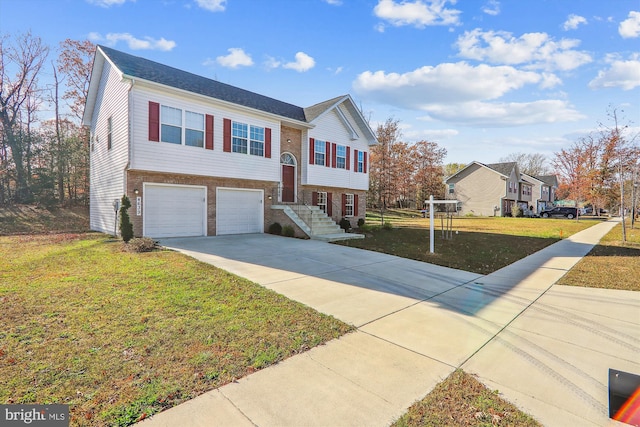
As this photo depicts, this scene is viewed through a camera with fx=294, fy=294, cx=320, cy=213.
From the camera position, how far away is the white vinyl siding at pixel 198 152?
10547 millimetres

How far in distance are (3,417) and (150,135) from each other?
405 inches

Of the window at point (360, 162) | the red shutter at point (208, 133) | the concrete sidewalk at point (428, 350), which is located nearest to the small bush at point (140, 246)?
the concrete sidewalk at point (428, 350)

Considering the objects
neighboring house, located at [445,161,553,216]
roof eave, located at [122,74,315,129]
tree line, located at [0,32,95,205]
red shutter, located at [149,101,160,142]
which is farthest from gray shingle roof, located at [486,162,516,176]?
tree line, located at [0,32,95,205]

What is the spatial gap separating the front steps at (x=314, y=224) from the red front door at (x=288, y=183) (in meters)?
0.93

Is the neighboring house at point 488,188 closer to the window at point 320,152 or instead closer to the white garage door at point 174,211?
the window at point 320,152

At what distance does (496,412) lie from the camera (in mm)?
2400

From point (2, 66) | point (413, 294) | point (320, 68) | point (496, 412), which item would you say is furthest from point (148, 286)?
point (2, 66)

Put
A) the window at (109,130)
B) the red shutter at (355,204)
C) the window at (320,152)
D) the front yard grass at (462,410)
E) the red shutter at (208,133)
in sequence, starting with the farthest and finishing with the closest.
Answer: the red shutter at (355,204) < the window at (320,152) < the window at (109,130) < the red shutter at (208,133) < the front yard grass at (462,410)

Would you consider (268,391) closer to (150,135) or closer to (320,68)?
(150,135)

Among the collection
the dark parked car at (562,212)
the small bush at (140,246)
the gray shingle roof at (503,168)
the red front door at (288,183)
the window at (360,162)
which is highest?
the gray shingle roof at (503,168)

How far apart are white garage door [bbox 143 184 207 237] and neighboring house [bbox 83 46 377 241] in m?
0.04

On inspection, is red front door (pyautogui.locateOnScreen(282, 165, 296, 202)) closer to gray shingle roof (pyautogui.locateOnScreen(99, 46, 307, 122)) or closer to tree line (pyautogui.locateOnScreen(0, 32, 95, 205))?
gray shingle roof (pyautogui.locateOnScreen(99, 46, 307, 122))

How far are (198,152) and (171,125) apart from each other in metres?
1.35

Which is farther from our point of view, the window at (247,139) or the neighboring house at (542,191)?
the neighboring house at (542,191)
